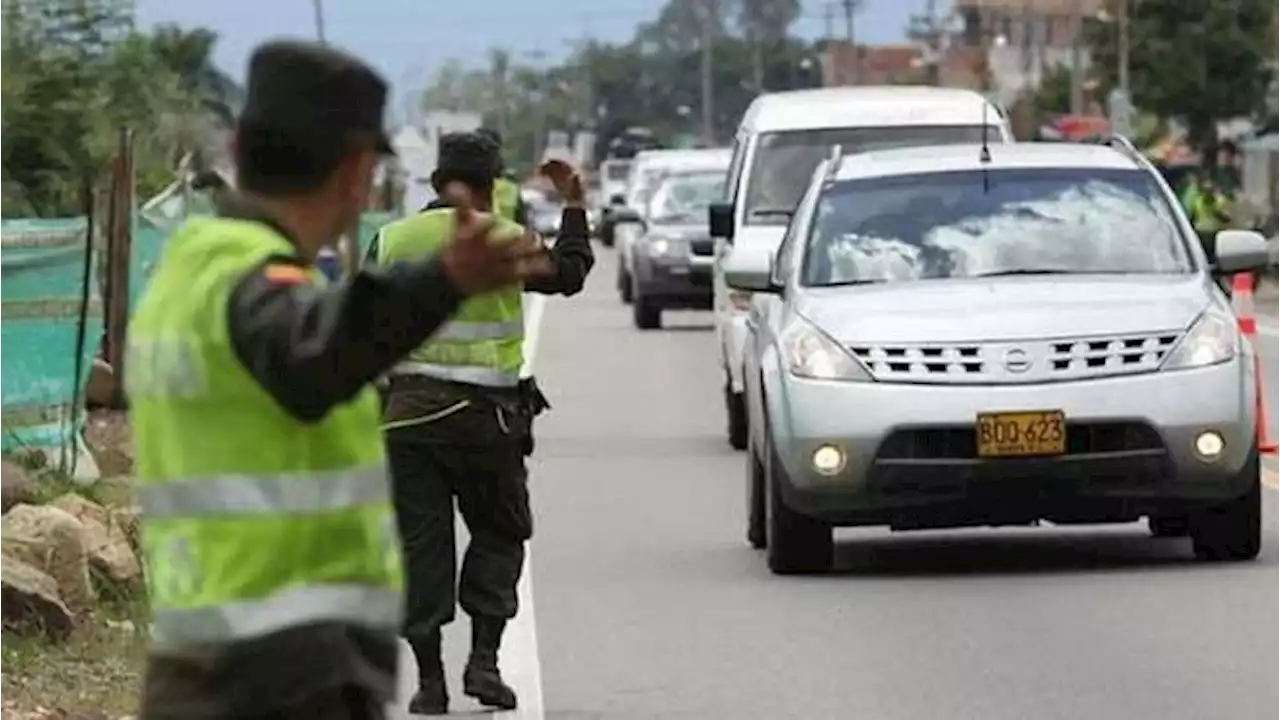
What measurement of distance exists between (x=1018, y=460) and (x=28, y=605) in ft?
12.4

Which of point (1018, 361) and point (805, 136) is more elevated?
point (1018, 361)

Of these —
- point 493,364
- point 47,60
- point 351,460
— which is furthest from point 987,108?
point 351,460

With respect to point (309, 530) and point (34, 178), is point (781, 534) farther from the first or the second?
point (34, 178)

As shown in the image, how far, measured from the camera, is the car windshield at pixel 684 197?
38750mm

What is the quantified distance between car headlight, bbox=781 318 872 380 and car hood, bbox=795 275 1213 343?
5cm

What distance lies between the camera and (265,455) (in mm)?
5324

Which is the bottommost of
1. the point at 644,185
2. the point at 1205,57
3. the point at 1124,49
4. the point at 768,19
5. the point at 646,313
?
the point at 768,19

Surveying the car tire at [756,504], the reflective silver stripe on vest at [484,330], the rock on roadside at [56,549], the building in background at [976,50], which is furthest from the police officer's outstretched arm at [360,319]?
the building in background at [976,50]

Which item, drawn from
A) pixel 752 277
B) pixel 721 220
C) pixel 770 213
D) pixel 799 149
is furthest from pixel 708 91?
pixel 752 277

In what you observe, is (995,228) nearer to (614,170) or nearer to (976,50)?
(614,170)

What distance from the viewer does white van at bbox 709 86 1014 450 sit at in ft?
72.7

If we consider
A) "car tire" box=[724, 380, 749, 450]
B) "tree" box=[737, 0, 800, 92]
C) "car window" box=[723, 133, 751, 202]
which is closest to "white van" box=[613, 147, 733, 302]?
"car window" box=[723, 133, 751, 202]

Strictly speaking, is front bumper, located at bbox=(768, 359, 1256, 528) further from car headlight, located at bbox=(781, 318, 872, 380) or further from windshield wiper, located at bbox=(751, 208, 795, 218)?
windshield wiper, located at bbox=(751, 208, 795, 218)

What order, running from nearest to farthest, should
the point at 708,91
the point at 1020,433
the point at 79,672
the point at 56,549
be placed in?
the point at 79,672 < the point at 56,549 < the point at 1020,433 < the point at 708,91
